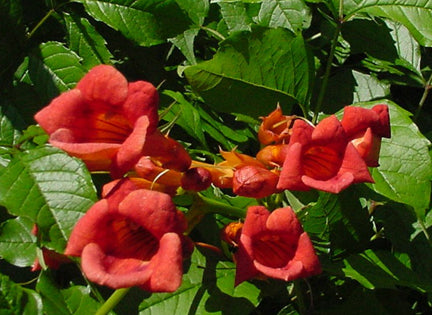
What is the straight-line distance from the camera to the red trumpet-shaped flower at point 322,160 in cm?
188

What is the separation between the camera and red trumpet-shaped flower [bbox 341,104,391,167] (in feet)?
6.56

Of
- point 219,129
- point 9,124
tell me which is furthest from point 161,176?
point 219,129

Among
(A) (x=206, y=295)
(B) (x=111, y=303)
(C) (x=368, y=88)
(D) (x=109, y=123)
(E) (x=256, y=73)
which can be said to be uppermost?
(D) (x=109, y=123)

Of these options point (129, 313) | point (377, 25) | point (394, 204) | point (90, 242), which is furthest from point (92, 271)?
point (377, 25)

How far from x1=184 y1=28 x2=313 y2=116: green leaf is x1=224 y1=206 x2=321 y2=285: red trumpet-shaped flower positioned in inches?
23.4

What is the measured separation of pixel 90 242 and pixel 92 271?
11 centimetres

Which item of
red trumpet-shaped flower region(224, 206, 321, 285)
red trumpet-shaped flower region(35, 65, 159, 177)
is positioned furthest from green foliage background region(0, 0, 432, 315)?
red trumpet-shaped flower region(224, 206, 321, 285)

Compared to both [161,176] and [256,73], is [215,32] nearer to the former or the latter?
[256,73]

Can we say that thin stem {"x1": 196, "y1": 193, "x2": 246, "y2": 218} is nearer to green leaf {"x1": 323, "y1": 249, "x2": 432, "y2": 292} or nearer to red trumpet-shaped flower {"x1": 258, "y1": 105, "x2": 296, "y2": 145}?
red trumpet-shaped flower {"x1": 258, "y1": 105, "x2": 296, "y2": 145}

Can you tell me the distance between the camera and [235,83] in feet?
7.91

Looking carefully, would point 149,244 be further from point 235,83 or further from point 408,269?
point 408,269

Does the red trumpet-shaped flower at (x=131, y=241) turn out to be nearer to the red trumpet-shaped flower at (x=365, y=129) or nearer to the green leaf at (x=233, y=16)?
the red trumpet-shaped flower at (x=365, y=129)

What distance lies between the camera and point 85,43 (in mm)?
2348

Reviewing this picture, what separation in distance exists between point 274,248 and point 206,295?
383 millimetres
